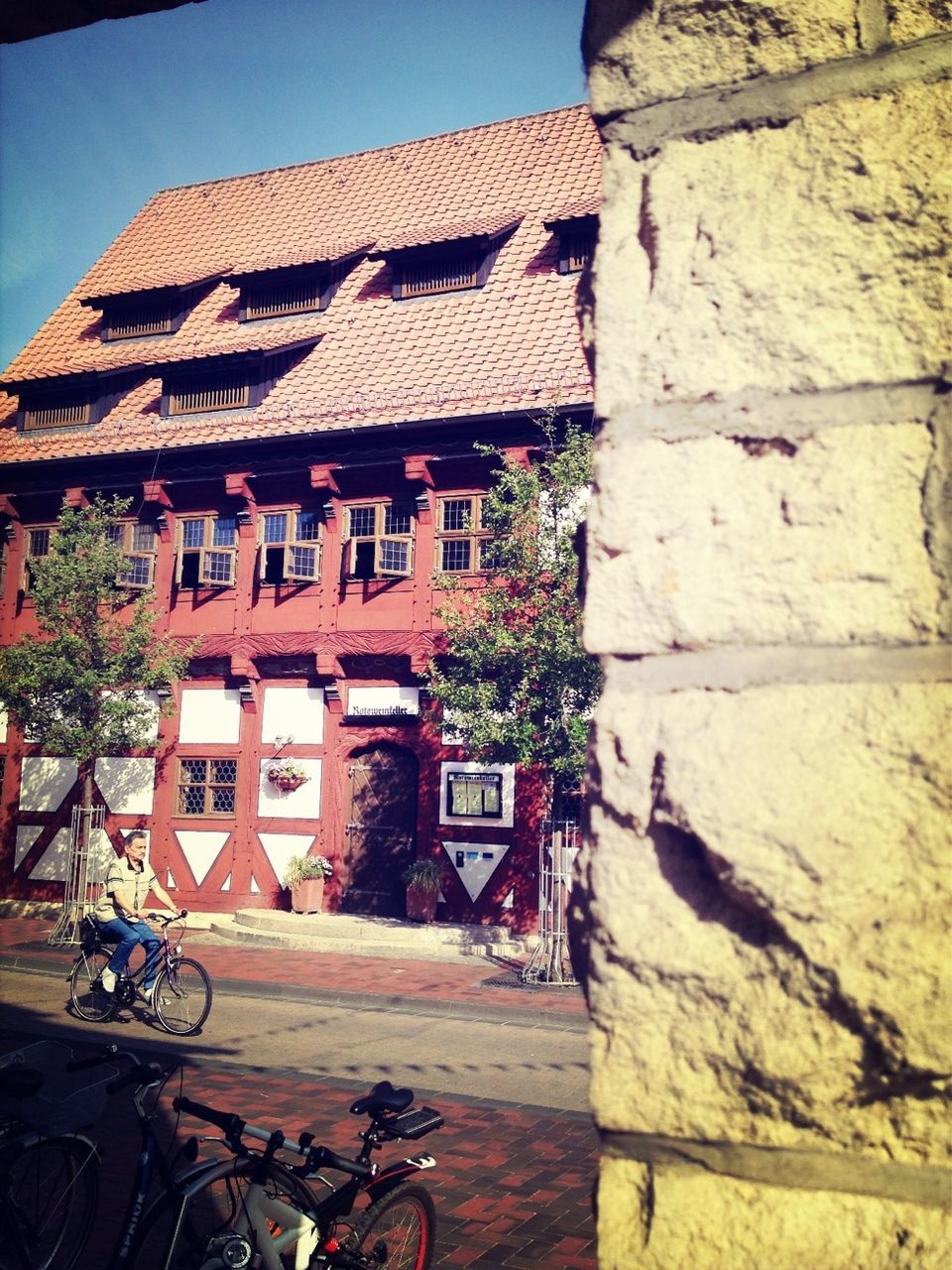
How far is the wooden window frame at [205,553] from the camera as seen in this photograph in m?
19.1

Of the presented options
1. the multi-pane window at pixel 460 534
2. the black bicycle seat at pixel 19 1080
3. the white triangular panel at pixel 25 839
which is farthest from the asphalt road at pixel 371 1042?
the white triangular panel at pixel 25 839

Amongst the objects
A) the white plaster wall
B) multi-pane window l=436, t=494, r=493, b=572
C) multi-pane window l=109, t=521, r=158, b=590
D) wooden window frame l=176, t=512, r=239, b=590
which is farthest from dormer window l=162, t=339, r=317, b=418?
the white plaster wall

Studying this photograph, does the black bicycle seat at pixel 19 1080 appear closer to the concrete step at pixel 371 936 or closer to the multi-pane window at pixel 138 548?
the concrete step at pixel 371 936

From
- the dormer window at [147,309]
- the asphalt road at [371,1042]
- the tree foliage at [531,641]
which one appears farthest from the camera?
the dormer window at [147,309]

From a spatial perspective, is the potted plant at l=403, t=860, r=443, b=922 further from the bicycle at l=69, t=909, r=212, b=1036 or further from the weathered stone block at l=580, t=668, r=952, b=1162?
the weathered stone block at l=580, t=668, r=952, b=1162

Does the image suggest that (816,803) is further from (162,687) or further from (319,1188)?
(162,687)

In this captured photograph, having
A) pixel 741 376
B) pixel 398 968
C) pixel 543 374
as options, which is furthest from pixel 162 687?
pixel 741 376

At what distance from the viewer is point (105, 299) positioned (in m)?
22.8

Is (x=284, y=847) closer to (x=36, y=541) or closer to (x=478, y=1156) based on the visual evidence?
(x=36, y=541)

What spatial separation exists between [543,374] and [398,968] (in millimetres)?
9441

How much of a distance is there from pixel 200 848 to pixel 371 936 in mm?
4255

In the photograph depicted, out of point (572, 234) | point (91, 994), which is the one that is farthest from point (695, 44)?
point (572, 234)

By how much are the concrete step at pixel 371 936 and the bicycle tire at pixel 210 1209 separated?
37.3 feet

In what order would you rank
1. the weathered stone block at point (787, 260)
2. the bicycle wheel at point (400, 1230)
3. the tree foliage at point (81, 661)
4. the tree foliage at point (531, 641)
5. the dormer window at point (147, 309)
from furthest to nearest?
the dormer window at point (147, 309) → the tree foliage at point (81, 661) → the tree foliage at point (531, 641) → the bicycle wheel at point (400, 1230) → the weathered stone block at point (787, 260)
